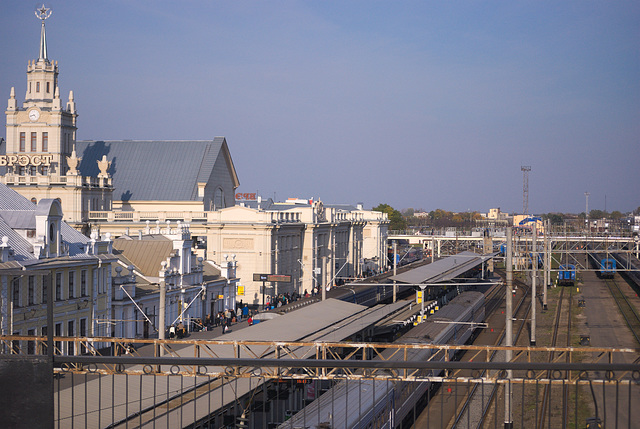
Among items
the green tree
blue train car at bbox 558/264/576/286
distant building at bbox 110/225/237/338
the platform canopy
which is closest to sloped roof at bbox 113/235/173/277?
distant building at bbox 110/225/237/338

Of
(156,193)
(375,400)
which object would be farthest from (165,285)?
(156,193)

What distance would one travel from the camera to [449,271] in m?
67.9

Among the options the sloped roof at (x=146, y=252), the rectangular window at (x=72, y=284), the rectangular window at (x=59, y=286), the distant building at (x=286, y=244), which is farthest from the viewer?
the distant building at (x=286, y=244)

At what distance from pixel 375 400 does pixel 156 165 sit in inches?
2504

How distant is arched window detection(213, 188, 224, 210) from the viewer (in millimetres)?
79688

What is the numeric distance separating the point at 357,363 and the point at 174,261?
37709 mm

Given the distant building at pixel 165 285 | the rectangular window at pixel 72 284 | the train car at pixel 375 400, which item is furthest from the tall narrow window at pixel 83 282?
the train car at pixel 375 400

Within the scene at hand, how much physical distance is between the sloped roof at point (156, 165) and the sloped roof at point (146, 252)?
29.6m

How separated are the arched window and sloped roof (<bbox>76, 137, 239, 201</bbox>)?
2.98 meters

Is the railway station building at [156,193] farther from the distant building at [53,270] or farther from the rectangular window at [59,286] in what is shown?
the rectangular window at [59,286]

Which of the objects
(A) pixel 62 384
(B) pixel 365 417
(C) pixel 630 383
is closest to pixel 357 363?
(C) pixel 630 383

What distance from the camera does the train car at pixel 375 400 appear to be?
16.7 metres

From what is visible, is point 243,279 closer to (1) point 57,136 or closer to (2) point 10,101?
(1) point 57,136

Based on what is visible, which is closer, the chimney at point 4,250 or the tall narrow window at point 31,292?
the chimney at point 4,250
